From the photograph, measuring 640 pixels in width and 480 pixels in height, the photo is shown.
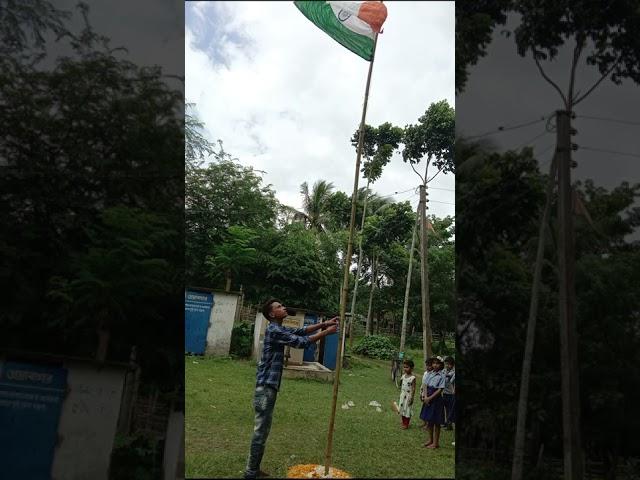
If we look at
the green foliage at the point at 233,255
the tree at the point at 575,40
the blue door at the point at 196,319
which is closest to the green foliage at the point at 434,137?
the tree at the point at 575,40

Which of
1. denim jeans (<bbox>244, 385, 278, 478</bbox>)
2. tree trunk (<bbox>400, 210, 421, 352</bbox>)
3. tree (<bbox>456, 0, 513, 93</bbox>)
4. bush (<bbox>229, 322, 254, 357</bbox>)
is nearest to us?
denim jeans (<bbox>244, 385, 278, 478</bbox>)

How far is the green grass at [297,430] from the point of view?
11.8 ft

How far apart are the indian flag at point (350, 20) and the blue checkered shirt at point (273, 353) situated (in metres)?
1.79

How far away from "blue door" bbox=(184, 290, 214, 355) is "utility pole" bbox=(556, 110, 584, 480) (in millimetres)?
2273

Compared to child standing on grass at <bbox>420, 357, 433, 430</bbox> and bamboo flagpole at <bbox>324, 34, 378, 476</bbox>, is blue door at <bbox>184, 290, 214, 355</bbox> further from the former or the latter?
child standing on grass at <bbox>420, 357, 433, 430</bbox>

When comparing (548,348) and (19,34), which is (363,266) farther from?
(19,34)

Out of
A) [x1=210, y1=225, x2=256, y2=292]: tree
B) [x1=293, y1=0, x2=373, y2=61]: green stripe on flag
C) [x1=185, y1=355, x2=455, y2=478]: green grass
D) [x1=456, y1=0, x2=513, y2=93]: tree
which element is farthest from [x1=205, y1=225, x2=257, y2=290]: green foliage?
[x1=456, y1=0, x2=513, y2=93]: tree

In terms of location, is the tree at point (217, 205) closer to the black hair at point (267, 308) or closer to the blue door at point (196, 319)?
the blue door at point (196, 319)

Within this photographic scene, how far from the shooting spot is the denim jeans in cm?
A: 351

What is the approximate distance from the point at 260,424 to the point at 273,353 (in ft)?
1.37

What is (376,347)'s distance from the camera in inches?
157

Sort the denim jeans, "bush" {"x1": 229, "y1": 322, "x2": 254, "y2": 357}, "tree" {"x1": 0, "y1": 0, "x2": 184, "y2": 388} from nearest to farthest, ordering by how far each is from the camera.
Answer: the denim jeans
"tree" {"x1": 0, "y1": 0, "x2": 184, "y2": 388}
"bush" {"x1": 229, "y1": 322, "x2": 254, "y2": 357}

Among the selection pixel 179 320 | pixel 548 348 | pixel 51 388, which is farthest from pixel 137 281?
pixel 548 348

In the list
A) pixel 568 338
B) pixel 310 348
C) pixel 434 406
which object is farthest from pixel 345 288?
pixel 568 338
